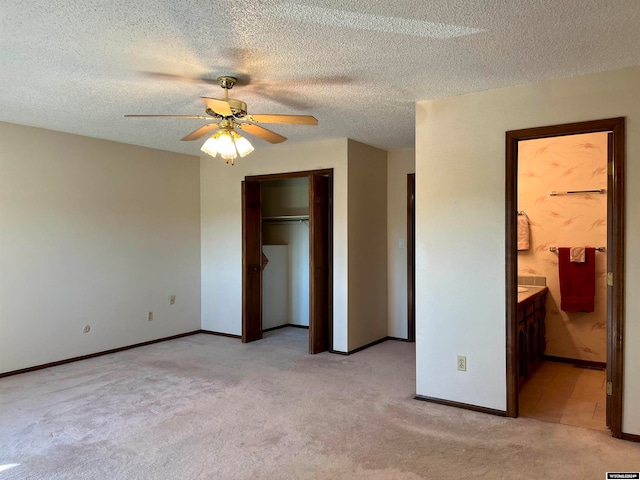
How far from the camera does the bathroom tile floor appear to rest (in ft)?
10.8

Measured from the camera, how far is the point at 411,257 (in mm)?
A: 5699

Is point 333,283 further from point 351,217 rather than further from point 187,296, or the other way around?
point 187,296

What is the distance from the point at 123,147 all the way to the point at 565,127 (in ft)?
14.7

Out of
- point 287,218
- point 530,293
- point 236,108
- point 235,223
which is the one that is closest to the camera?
point 236,108

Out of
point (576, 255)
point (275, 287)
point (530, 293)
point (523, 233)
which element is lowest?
point (275, 287)

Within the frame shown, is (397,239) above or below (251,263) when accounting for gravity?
above

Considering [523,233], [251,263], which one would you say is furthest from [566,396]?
[251,263]

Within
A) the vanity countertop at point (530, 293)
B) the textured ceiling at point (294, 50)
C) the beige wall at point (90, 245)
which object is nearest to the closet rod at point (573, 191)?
the vanity countertop at point (530, 293)

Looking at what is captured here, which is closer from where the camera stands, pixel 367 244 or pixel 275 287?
pixel 367 244

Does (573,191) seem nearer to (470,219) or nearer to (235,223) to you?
A: (470,219)

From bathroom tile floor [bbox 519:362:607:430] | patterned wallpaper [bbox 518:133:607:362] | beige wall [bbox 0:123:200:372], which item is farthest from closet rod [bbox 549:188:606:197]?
beige wall [bbox 0:123:200:372]

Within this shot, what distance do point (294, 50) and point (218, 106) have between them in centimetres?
55

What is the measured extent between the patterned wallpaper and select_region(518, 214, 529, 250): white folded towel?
6 centimetres

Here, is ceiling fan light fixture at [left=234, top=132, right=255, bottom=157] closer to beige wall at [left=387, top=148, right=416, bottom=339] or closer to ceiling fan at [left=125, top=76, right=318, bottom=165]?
ceiling fan at [left=125, top=76, right=318, bottom=165]
